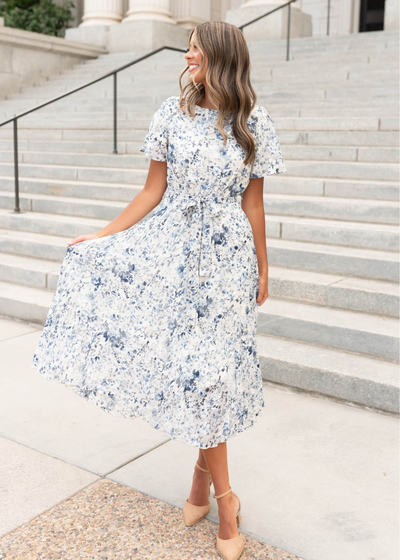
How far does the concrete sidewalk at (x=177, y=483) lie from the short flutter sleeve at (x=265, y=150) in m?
1.44

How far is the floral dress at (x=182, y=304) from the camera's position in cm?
237

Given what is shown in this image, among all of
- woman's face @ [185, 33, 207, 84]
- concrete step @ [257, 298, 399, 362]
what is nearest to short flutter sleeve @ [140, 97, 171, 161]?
woman's face @ [185, 33, 207, 84]

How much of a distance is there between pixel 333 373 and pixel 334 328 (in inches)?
18.0

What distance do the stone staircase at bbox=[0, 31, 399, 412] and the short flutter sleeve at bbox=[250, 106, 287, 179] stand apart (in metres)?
1.77

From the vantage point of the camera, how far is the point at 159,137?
2.47 metres

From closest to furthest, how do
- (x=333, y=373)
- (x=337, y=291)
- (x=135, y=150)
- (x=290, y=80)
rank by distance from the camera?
(x=333, y=373)
(x=337, y=291)
(x=135, y=150)
(x=290, y=80)

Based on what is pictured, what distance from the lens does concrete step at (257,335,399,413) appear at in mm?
3729

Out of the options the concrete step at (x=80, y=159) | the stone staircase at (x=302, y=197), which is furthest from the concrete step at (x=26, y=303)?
the concrete step at (x=80, y=159)

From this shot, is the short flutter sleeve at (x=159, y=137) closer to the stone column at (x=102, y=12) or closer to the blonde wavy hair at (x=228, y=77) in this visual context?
the blonde wavy hair at (x=228, y=77)

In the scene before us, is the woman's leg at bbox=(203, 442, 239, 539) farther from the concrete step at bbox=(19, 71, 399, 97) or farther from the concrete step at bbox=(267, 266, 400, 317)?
the concrete step at bbox=(19, 71, 399, 97)

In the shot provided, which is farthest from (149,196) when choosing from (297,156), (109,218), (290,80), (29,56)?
(29,56)

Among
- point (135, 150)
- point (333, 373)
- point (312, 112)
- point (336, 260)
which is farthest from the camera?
point (135, 150)

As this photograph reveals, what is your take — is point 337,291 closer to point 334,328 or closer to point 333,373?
point 334,328

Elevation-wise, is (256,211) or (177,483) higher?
(256,211)
